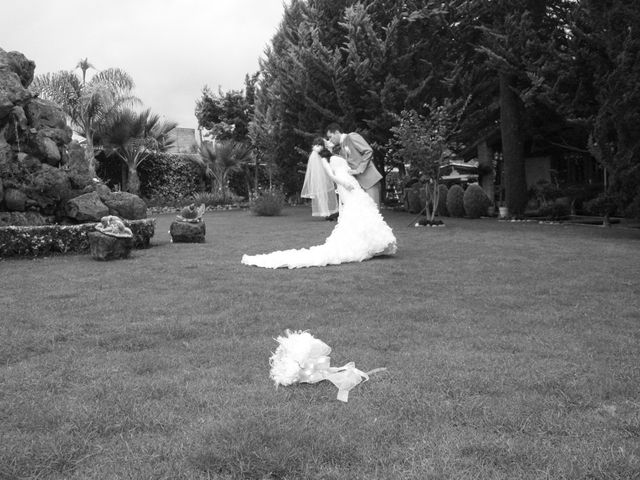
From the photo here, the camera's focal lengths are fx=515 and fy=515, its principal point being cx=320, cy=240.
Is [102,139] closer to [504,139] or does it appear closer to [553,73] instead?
[504,139]

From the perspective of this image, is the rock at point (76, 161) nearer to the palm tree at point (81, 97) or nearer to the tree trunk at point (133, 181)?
the tree trunk at point (133, 181)

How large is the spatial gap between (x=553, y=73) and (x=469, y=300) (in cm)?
1329

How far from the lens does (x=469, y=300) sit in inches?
241

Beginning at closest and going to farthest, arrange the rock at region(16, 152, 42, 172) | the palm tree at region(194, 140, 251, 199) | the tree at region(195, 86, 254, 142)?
1. the rock at region(16, 152, 42, 172)
2. the palm tree at region(194, 140, 251, 199)
3. the tree at region(195, 86, 254, 142)

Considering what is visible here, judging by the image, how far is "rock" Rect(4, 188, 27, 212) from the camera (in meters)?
11.4

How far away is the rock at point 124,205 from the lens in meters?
12.7

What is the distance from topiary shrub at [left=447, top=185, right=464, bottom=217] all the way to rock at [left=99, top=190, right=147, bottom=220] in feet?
40.7

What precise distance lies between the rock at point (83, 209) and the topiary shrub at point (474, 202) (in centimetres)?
1325

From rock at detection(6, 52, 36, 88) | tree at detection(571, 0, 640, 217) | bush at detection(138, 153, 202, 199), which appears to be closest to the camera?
rock at detection(6, 52, 36, 88)

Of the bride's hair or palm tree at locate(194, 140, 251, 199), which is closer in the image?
the bride's hair

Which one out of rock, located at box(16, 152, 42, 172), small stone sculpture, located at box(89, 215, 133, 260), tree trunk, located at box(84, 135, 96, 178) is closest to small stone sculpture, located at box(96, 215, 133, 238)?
small stone sculpture, located at box(89, 215, 133, 260)

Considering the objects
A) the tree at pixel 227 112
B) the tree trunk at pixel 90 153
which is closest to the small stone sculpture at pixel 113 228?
the tree trunk at pixel 90 153

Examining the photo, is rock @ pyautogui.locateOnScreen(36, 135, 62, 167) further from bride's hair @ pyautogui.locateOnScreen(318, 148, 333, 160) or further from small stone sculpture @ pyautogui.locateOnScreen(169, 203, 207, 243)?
bride's hair @ pyautogui.locateOnScreen(318, 148, 333, 160)

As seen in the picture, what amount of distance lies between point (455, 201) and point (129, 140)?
59.4 feet
